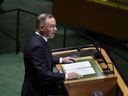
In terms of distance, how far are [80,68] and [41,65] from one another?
1.71 ft

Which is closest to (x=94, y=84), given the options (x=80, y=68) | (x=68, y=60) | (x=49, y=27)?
(x=80, y=68)

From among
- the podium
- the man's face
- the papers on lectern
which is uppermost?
the man's face

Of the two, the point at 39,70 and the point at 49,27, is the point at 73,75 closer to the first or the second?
the point at 39,70

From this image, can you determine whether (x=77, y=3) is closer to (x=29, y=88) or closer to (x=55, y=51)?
(x=55, y=51)

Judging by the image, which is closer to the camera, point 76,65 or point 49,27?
point 49,27

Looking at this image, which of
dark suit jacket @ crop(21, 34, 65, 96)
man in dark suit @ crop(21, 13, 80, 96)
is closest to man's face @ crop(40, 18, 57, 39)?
man in dark suit @ crop(21, 13, 80, 96)

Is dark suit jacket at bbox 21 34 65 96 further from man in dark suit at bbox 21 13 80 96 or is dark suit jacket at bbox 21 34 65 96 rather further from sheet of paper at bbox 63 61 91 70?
sheet of paper at bbox 63 61 91 70

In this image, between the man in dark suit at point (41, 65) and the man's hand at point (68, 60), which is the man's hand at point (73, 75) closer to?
the man in dark suit at point (41, 65)

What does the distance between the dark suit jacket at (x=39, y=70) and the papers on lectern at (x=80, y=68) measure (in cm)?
22

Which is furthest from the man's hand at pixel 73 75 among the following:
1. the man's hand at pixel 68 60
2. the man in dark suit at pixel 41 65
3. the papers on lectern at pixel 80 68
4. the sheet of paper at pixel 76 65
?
the man's hand at pixel 68 60

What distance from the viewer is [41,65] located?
4.14 metres

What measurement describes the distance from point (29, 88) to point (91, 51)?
973 mm

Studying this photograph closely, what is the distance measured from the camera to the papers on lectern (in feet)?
14.5

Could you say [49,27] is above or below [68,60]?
above
